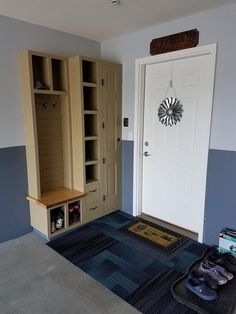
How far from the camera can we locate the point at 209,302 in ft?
6.01

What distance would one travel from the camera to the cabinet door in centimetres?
304

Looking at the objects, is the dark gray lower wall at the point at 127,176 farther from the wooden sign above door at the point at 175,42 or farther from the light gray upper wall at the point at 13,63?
the light gray upper wall at the point at 13,63

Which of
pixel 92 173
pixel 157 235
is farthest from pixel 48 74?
pixel 157 235

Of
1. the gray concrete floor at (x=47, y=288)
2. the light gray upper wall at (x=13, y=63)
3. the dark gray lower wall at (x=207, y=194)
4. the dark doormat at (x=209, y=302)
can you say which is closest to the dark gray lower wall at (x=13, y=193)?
the dark gray lower wall at (x=207, y=194)

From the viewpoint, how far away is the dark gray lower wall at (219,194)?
92.5 inches

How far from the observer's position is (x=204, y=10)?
2.29 metres

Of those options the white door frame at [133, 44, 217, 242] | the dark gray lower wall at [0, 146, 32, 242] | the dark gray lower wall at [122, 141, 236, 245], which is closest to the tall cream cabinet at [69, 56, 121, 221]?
the white door frame at [133, 44, 217, 242]

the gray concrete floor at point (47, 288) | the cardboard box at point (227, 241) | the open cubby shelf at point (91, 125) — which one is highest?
the open cubby shelf at point (91, 125)

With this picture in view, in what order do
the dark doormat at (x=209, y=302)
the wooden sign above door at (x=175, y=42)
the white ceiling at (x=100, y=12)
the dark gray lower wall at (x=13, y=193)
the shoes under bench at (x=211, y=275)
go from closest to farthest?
the dark doormat at (x=209, y=302) → the shoes under bench at (x=211, y=275) → the white ceiling at (x=100, y=12) → the wooden sign above door at (x=175, y=42) → the dark gray lower wall at (x=13, y=193)

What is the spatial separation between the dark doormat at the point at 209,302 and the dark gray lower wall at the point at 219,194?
55 cm

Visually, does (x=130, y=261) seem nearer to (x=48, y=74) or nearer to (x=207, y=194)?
(x=207, y=194)

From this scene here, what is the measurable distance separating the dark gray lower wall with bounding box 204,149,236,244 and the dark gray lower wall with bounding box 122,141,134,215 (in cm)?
110

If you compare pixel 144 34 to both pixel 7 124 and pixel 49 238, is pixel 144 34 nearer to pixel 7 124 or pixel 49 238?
pixel 7 124

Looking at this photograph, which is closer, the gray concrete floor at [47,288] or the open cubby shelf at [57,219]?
the gray concrete floor at [47,288]
